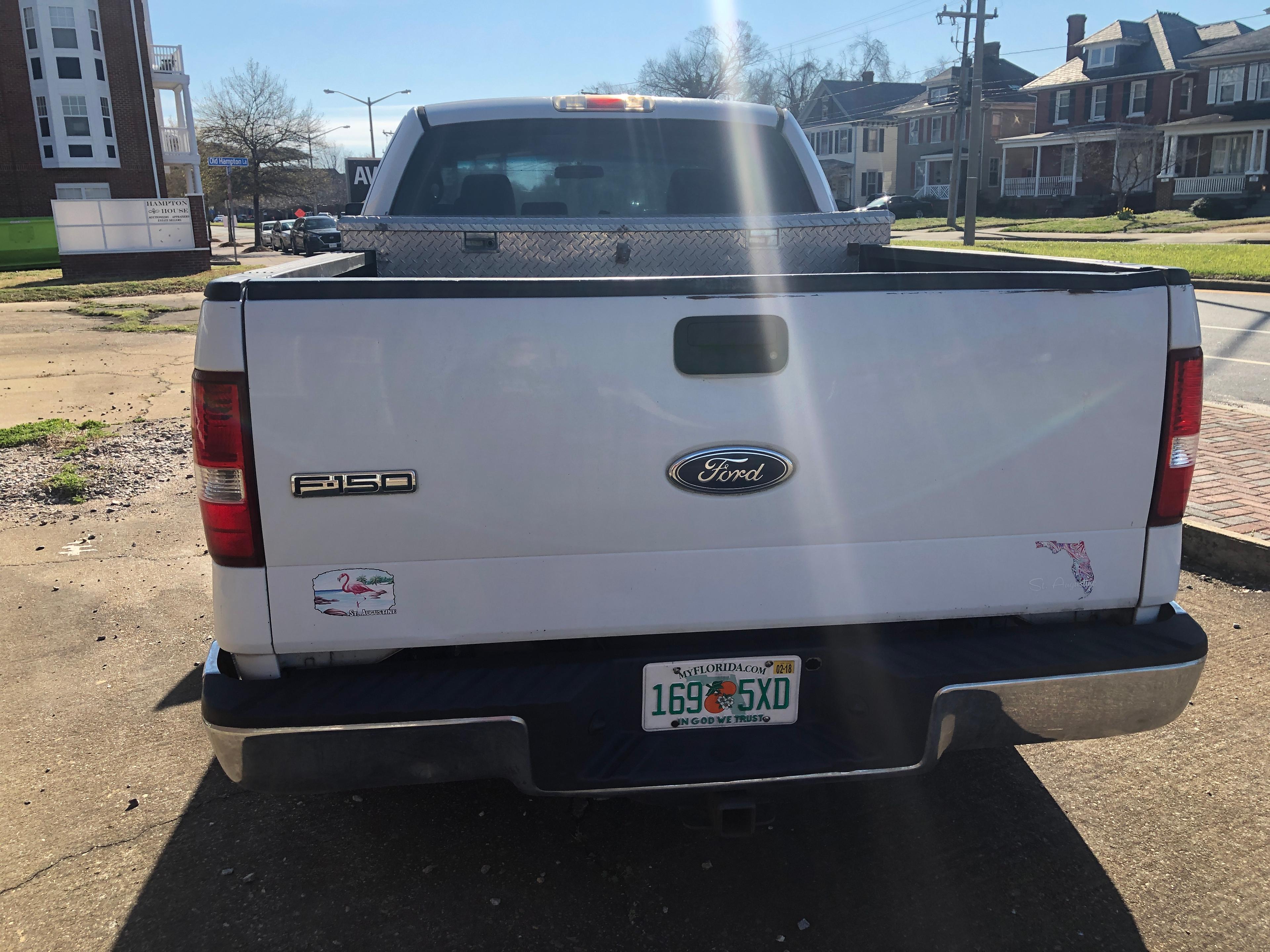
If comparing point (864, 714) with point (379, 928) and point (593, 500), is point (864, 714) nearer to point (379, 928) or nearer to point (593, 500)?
point (593, 500)

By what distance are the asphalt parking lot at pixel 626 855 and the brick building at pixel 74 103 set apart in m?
46.3

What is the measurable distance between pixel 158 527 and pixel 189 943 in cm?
397

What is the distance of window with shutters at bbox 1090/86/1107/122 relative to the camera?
54375 millimetres

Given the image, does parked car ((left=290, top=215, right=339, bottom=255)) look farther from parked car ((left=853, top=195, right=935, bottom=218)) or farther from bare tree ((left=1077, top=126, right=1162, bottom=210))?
bare tree ((left=1077, top=126, right=1162, bottom=210))

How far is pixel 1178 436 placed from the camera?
2.47 meters

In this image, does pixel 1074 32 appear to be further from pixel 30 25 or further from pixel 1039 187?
pixel 30 25

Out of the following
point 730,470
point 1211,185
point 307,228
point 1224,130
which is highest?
point 1224,130

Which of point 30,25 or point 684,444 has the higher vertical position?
point 30,25

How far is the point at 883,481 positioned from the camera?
2.36m

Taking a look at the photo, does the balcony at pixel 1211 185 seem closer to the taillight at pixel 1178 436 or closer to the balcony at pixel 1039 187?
the balcony at pixel 1039 187

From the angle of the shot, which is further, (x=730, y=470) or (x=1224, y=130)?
(x=1224, y=130)

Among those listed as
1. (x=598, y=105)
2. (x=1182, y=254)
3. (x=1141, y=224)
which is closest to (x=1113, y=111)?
(x=1141, y=224)

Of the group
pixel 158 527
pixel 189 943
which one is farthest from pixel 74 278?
pixel 189 943

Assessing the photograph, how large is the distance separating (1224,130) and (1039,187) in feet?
36.2
